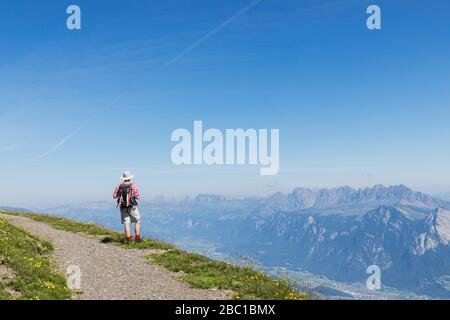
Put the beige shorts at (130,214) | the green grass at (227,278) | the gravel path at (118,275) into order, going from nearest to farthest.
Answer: the gravel path at (118,275) → the green grass at (227,278) → the beige shorts at (130,214)

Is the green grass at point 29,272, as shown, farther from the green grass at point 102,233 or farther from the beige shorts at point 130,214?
the green grass at point 102,233

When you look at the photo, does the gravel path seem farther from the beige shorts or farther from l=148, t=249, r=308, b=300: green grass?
the beige shorts

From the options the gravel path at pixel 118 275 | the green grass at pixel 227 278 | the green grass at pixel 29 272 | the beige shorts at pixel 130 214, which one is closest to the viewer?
the green grass at pixel 29 272

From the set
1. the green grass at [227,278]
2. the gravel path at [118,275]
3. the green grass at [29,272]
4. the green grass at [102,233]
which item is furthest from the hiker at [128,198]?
the green grass at [29,272]

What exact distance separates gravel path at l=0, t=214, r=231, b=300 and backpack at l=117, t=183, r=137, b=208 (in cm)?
272

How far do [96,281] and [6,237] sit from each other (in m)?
8.10

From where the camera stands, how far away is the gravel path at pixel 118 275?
14.9 meters

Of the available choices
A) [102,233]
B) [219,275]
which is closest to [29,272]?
[219,275]

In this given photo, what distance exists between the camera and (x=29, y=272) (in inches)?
625

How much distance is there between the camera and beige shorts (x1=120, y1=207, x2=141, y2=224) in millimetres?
25078

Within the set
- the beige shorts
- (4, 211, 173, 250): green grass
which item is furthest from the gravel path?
the beige shorts

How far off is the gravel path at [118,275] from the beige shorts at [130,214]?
188cm
